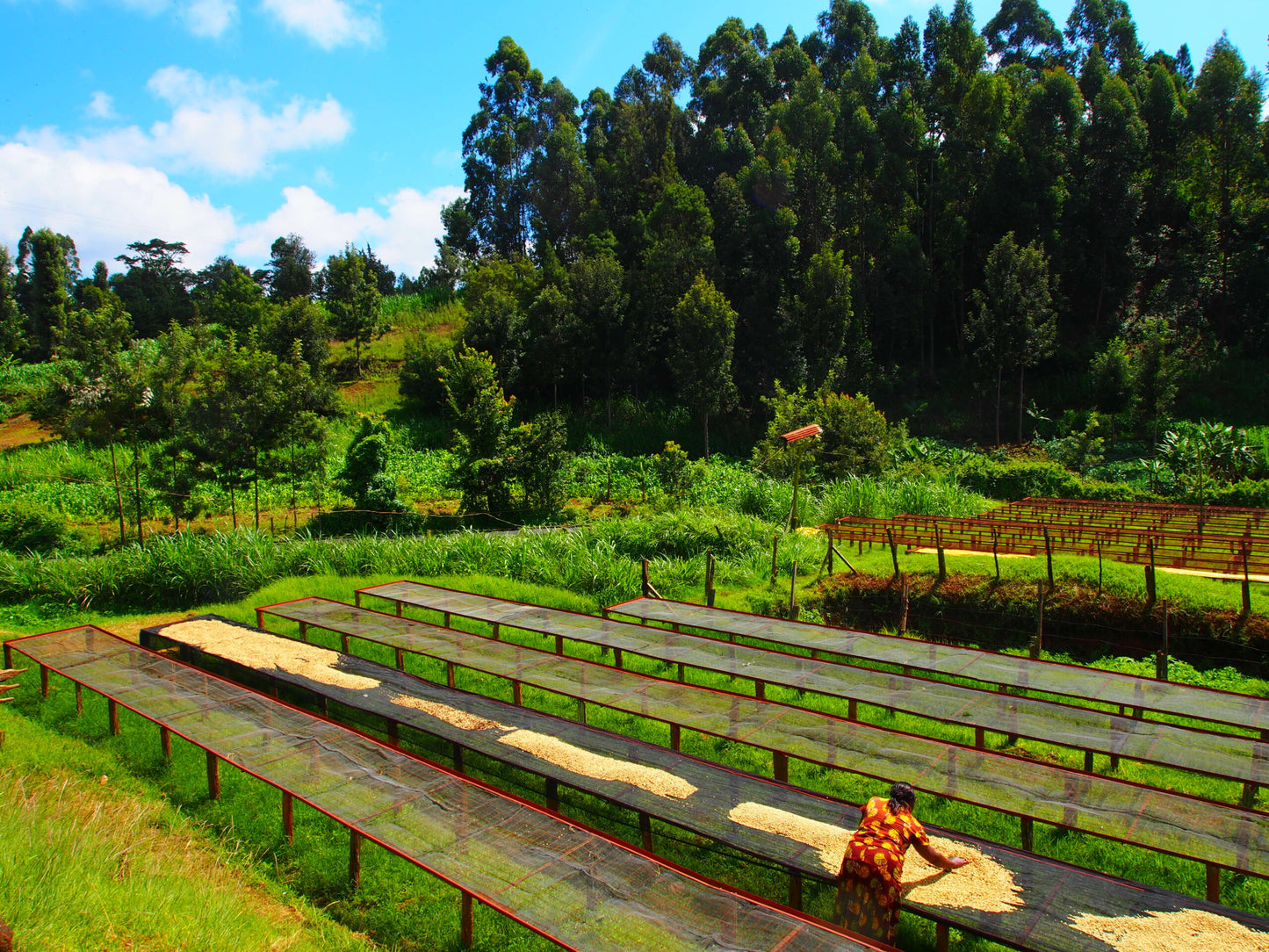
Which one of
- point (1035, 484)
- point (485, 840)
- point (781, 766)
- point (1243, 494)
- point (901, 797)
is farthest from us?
point (1035, 484)

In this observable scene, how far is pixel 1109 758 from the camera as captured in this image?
7.02m

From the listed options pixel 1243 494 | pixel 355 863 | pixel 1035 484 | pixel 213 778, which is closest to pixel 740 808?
pixel 355 863

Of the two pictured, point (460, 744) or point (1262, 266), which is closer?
point (460, 744)

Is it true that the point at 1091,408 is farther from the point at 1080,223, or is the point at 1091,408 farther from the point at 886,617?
the point at 886,617

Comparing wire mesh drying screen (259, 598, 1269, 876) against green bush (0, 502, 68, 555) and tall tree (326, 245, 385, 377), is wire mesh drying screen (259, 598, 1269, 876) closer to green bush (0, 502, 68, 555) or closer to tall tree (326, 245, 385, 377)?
green bush (0, 502, 68, 555)

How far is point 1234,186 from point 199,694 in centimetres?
4531

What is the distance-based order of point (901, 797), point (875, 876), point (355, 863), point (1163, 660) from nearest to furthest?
point (875, 876) → point (901, 797) → point (355, 863) → point (1163, 660)

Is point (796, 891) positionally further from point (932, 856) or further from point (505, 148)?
point (505, 148)

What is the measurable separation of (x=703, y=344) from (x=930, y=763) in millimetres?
25263

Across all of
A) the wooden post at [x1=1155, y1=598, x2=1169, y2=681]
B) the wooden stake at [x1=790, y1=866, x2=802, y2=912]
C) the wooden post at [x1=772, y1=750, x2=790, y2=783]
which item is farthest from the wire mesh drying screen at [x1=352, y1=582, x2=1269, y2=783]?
the wooden stake at [x1=790, y1=866, x2=802, y2=912]

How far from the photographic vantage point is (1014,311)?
29594mm

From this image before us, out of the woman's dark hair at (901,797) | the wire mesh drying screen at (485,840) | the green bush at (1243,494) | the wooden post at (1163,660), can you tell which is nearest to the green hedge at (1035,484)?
the green bush at (1243,494)

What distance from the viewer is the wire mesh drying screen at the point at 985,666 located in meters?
6.93

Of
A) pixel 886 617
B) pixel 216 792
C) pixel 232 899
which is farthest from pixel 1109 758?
pixel 216 792
